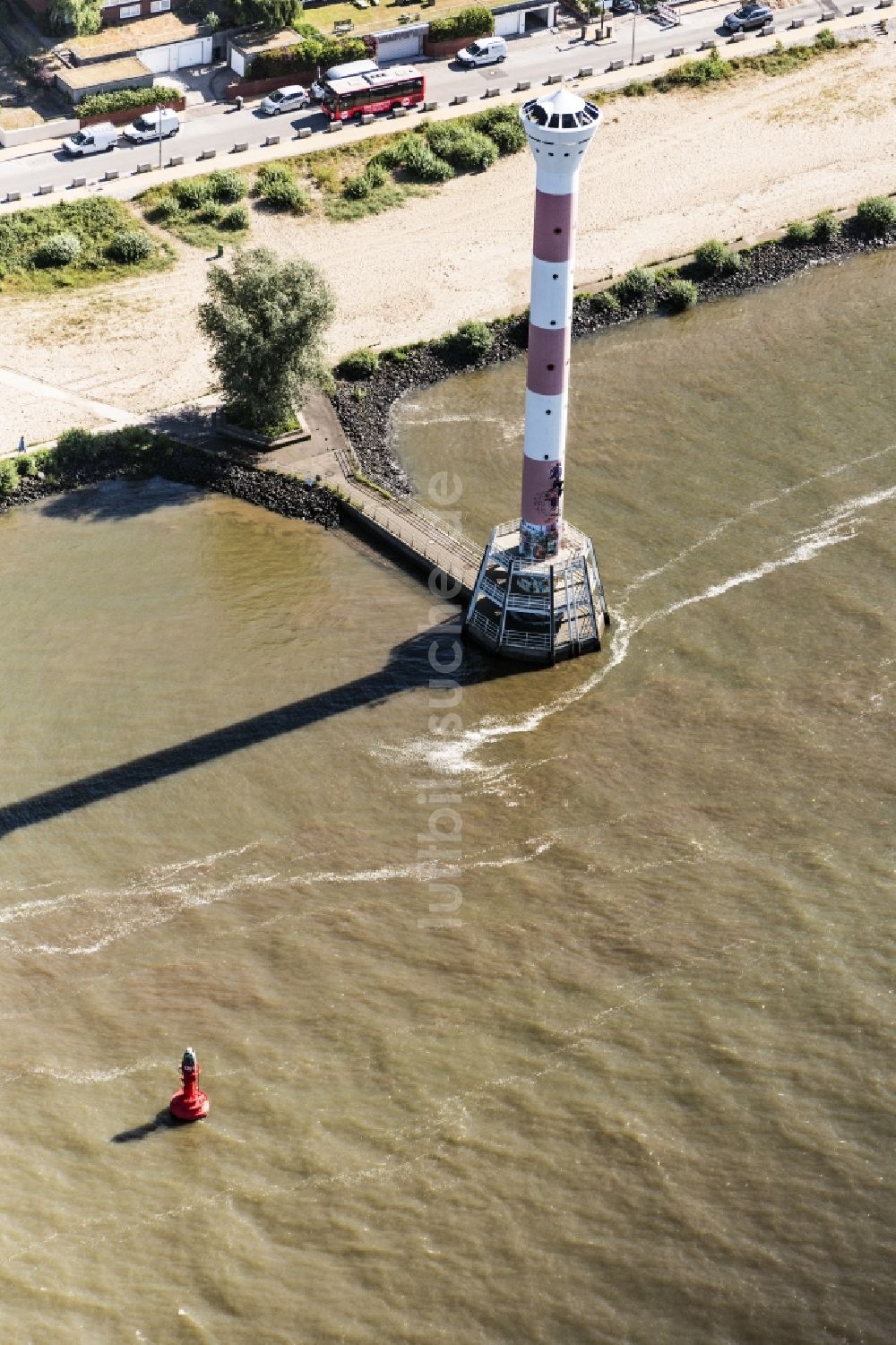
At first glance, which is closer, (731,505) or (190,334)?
(731,505)

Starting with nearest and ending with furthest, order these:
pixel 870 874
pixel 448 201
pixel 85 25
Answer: pixel 870 874 < pixel 448 201 < pixel 85 25

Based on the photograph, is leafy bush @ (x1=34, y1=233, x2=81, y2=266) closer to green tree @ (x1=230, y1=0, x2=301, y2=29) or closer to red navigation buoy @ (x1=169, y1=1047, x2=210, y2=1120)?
green tree @ (x1=230, y1=0, x2=301, y2=29)

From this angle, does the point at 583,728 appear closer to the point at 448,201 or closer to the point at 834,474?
the point at 834,474

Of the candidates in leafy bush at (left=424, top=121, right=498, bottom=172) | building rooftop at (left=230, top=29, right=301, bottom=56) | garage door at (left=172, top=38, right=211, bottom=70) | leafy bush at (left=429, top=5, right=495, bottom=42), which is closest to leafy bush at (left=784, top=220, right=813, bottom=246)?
leafy bush at (left=424, top=121, right=498, bottom=172)

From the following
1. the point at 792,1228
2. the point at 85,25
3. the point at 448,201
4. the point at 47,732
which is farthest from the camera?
the point at 85,25

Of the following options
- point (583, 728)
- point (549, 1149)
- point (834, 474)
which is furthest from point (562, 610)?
point (549, 1149)

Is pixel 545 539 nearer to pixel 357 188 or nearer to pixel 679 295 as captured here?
pixel 679 295

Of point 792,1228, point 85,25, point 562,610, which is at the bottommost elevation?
point 792,1228

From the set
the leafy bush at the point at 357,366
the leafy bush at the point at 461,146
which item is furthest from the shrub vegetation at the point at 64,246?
the leafy bush at the point at 461,146
